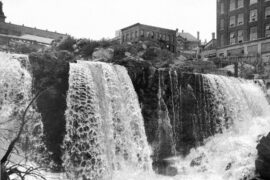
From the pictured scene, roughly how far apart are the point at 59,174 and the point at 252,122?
14.5m

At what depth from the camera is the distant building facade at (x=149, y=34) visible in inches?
1870

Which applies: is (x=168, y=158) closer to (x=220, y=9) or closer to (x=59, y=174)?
(x=59, y=174)

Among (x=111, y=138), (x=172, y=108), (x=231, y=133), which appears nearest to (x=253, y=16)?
(x=231, y=133)

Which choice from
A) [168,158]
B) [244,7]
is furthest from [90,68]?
[244,7]

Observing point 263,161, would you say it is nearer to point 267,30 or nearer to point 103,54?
point 103,54

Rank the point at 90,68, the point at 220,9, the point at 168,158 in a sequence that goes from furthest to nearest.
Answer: the point at 220,9
the point at 168,158
the point at 90,68

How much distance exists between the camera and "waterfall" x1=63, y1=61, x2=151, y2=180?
13164 mm

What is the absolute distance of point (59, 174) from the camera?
41.0 ft

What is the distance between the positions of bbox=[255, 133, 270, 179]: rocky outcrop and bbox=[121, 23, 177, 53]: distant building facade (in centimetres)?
3385

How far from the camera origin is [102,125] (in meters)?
14.1

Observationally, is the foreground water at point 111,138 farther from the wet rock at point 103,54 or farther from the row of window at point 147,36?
the row of window at point 147,36

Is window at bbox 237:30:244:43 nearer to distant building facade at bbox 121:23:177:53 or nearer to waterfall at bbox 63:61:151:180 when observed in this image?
distant building facade at bbox 121:23:177:53

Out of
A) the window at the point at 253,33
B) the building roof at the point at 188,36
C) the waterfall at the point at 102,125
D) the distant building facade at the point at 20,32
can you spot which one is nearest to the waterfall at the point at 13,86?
the waterfall at the point at 102,125

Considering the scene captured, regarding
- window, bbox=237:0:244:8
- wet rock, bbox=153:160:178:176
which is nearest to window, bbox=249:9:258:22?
window, bbox=237:0:244:8
